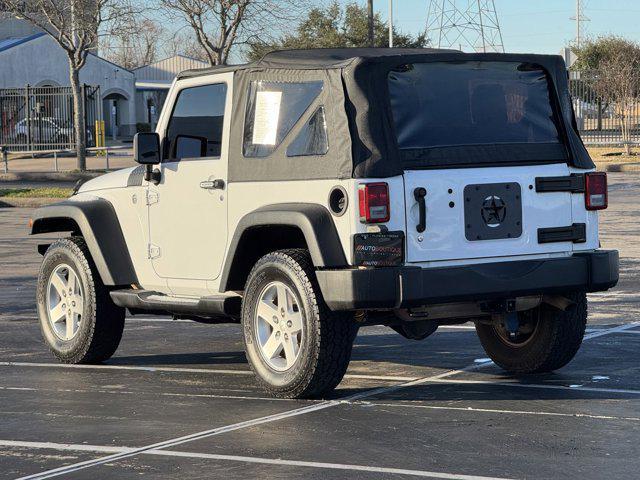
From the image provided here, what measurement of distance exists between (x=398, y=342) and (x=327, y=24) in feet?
229

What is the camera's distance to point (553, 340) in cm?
883

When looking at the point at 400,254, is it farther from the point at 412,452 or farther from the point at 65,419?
the point at 65,419

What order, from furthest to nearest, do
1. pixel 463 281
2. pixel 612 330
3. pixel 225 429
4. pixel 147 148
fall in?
pixel 612 330
pixel 147 148
pixel 463 281
pixel 225 429

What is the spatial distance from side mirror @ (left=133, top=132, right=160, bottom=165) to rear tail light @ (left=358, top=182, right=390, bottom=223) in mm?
2103

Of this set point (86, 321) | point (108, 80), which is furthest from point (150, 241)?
point (108, 80)

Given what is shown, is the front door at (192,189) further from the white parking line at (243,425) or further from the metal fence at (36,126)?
the metal fence at (36,126)

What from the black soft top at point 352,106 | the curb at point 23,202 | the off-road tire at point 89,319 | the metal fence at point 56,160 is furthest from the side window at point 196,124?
the metal fence at point 56,160

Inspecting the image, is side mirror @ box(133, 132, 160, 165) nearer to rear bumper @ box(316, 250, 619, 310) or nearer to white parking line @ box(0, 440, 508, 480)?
rear bumper @ box(316, 250, 619, 310)

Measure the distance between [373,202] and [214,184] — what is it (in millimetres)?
1502

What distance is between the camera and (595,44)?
279ft

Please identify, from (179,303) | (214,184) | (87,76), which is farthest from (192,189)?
(87,76)

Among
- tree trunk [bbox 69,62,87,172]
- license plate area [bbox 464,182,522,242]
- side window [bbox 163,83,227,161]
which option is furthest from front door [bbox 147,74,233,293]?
tree trunk [bbox 69,62,87,172]

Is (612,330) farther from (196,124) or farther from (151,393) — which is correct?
(151,393)

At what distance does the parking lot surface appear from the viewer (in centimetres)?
644
